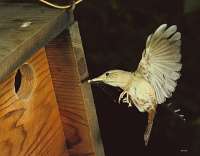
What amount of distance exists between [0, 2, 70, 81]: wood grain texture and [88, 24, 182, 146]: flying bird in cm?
22

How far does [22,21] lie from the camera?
1.69 meters

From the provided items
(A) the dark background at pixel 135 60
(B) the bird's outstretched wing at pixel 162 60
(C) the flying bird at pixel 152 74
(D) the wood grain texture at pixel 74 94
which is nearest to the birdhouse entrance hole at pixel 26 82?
(D) the wood grain texture at pixel 74 94

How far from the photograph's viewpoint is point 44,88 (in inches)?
72.7

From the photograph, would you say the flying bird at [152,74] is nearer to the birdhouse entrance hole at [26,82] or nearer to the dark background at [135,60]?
the birdhouse entrance hole at [26,82]

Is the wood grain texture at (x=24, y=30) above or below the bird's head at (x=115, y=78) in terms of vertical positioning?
above

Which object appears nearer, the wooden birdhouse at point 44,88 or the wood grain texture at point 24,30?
the wood grain texture at point 24,30

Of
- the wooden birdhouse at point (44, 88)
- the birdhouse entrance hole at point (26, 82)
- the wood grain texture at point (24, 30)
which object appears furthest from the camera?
the birdhouse entrance hole at point (26, 82)

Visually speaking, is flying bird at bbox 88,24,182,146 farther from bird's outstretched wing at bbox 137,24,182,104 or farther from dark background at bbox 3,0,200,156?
dark background at bbox 3,0,200,156

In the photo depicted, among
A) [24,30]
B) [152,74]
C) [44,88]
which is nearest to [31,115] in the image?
[44,88]

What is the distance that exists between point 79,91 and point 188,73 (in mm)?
924

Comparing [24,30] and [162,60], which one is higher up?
[24,30]

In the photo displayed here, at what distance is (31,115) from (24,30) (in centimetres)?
34

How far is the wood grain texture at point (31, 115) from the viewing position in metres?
1.65

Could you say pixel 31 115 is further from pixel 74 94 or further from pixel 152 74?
pixel 152 74
